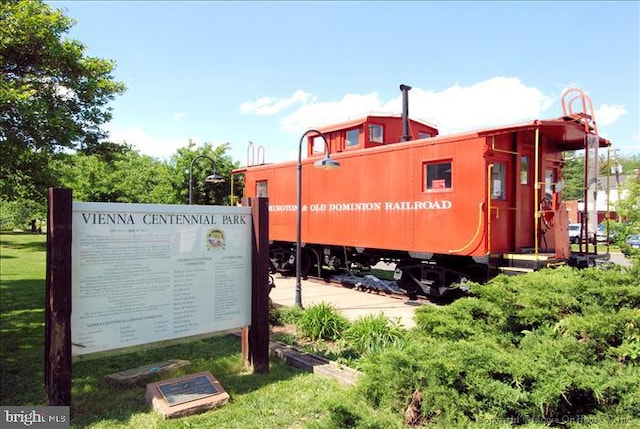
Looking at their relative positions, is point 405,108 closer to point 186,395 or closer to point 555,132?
point 555,132

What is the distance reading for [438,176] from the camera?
31.3 ft

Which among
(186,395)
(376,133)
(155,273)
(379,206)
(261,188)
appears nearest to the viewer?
(186,395)

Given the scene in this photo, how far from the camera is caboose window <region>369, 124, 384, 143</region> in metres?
12.5

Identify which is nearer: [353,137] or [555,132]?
[555,132]

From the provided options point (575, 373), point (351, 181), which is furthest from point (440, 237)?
point (575, 373)

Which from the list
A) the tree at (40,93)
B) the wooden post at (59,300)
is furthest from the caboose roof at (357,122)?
the wooden post at (59,300)

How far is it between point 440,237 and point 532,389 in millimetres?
5949

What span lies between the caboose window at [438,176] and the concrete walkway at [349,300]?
2.53m

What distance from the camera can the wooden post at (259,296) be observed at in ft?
17.4

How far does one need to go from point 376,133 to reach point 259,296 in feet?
27.0

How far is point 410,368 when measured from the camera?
12.5 feet

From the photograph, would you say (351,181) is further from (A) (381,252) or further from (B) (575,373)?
(B) (575,373)

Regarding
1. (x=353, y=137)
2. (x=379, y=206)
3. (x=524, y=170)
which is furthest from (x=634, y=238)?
(x=353, y=137)

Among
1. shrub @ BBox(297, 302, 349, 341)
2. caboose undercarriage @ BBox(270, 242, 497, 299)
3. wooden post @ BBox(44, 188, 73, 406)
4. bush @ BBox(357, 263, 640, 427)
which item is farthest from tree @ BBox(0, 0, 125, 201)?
caboose undercarriage @ BBox(270, 242, 497, 299)
